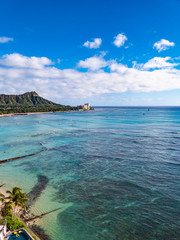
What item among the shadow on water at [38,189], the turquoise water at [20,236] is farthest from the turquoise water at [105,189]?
the turquoise water at [20,236]

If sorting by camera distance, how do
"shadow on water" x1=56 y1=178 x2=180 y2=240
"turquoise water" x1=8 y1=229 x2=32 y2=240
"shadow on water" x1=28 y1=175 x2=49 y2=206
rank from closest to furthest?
1. "turquoise water" x1=8 y1=229 x2=32 y2=240
2. "shadow on water" x1=56 y1=178 x2=180 y2=240
3. "shadow on water" x1=28 y1=175 x2=49 y2=206

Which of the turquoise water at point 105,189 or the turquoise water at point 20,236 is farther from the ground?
the turquoise water at point 20,236

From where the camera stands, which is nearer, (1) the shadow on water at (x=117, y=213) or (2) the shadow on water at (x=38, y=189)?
(1) the shadow on water at (x=117, y=213)

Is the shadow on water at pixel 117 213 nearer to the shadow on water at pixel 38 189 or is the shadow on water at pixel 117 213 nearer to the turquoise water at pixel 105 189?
the turquoise water at pixel 105 189

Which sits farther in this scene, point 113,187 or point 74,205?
point 113,187

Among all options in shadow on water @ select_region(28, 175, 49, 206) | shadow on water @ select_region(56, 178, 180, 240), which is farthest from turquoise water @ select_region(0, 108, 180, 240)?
shadow on water @ select_region(28, 175, 49, 206)

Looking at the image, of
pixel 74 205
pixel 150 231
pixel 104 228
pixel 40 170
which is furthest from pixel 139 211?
pixel 40 170

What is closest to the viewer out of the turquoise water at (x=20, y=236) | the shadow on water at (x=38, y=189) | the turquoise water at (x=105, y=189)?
the turquoise water at (x=20, y=236)

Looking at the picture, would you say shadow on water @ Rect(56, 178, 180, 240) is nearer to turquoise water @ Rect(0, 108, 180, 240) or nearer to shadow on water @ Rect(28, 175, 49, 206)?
turquoise water @ Rect(0, 108, 180, 240)

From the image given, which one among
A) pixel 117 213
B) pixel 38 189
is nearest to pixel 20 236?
pixel 117 213

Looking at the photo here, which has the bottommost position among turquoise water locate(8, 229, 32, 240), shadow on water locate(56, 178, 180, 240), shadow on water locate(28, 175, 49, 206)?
shadow on water locate(56, 178, 180, 240)

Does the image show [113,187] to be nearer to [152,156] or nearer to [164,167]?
[164,167]
